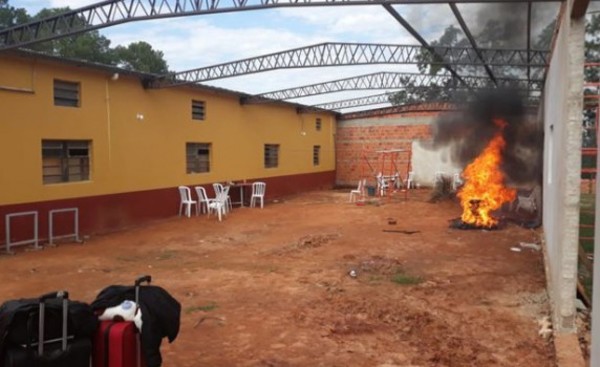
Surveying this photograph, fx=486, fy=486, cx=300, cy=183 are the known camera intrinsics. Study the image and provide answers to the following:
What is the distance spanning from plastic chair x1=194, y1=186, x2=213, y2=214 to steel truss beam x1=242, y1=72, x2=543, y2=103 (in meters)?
4.63

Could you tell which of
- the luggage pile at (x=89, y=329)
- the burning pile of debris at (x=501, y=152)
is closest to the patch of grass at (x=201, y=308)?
the luggage pile at (x=89, y=329)

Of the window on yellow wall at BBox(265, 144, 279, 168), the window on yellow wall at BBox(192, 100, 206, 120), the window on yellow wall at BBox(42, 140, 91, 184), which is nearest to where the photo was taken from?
the window on yellow wall at BBox(42, 140, 91, 184)

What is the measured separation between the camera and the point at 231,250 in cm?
1047

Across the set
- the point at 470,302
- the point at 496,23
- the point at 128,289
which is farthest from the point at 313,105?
the point at 128,289

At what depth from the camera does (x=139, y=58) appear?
3669cm

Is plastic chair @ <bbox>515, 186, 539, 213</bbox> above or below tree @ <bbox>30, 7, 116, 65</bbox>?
below

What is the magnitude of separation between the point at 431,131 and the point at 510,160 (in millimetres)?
9143

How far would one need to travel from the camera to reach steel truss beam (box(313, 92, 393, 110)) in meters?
23.9

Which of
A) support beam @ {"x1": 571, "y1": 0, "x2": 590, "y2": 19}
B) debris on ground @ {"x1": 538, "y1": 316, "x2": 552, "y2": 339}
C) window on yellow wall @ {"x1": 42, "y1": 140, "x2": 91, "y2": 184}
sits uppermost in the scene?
support beam @ {"x1": 571, "y1": 0, "x2": 590, "y2": 19}

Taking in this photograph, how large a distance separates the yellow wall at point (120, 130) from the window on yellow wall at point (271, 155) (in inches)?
11.3

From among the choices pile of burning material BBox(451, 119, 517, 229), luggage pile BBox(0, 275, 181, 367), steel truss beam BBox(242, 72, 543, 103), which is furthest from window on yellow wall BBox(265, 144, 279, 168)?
luggage pile BBox(0, 275, 181, 367)

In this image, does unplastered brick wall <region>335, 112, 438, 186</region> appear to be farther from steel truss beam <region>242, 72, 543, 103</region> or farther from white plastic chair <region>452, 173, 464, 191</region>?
steel truss beam <region>242, 72, 543, 103</region>

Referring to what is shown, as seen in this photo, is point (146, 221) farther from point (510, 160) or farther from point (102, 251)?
point (510, 160)

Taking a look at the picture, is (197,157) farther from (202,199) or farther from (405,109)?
(405,109)
